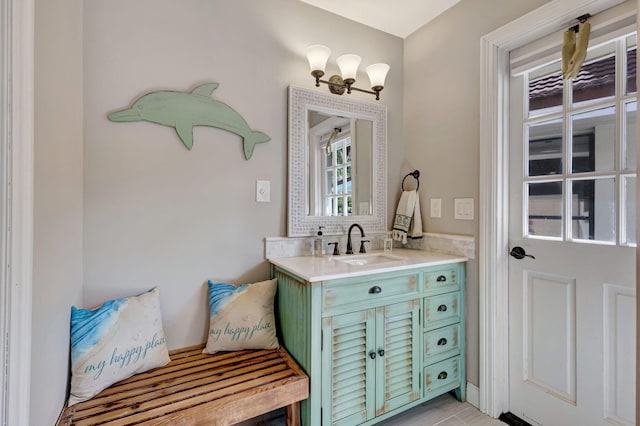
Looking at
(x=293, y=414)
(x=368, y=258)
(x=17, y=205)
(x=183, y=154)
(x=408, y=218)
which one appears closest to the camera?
(x=17, y=205)

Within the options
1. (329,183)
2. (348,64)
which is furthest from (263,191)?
(348,64)

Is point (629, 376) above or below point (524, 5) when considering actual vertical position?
below

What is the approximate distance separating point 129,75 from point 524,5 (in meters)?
2.05

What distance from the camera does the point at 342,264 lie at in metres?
1.57

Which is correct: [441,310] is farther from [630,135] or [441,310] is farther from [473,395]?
[630,135]

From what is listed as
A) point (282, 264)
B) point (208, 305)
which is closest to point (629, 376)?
point (282, 264)

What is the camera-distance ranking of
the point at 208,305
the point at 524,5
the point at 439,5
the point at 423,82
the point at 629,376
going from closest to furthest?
the point at 629,376, the point at 524,5, the point at 208,305, the point at 439,5, the point at 423,82

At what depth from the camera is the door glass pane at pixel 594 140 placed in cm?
128

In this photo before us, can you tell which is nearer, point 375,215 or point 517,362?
point 517,362

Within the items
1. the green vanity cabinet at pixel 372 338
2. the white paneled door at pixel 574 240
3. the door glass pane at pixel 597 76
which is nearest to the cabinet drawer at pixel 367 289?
the green vanity cabinet at pixel 372 338

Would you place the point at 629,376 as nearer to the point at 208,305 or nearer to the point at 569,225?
the point at 569,225

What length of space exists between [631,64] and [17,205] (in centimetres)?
225

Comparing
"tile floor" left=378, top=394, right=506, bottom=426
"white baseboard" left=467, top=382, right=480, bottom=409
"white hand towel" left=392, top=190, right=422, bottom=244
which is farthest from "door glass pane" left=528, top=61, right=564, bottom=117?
"tile floor" left=378, top=394, right=506, bottom=426

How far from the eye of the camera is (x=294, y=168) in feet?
5.90
